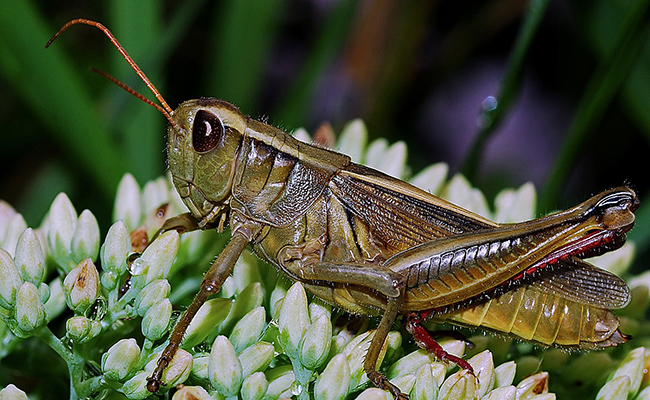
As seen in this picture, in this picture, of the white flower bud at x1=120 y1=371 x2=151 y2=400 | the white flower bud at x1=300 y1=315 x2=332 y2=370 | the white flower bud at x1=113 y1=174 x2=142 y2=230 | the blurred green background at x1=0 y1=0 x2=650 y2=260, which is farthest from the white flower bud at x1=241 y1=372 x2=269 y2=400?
the blurred green background at x1=0 y1=0 x2=650 y2=260

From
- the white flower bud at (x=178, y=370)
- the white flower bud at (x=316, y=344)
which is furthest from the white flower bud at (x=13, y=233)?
the white flower bud at (x=316, y=344)

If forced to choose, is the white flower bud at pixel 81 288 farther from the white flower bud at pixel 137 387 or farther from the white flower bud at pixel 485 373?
the white flower bud at pixel 485 373

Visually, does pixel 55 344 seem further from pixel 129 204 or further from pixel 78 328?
pixel 129 204

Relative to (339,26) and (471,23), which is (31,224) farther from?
(471,23)

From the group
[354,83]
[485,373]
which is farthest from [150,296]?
[354,83]

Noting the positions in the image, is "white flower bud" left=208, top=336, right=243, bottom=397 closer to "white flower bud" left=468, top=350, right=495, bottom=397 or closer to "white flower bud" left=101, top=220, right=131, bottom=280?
"white flower bud" left=101, top=220, right=131, bottom=280

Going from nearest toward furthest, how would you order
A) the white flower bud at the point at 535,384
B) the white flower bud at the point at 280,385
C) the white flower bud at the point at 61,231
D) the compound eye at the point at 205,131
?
1. the white flower bud at the point at 280,385
2. the white flower bud at the point at 535,384
3. the compound eye at the point at 205,131
4. the white flower bud at the point at 61,231
